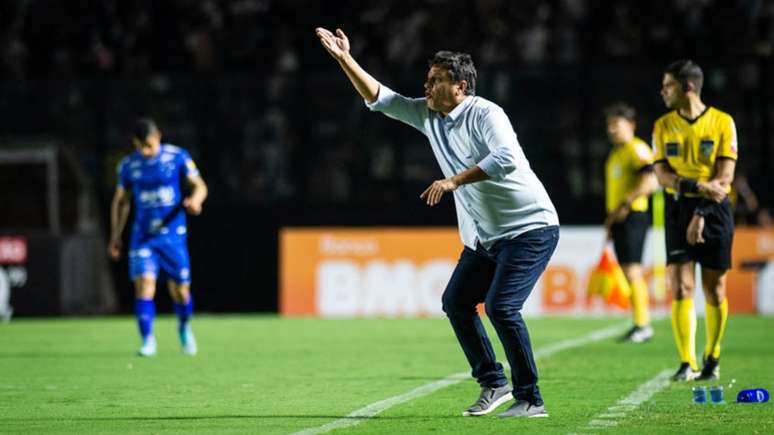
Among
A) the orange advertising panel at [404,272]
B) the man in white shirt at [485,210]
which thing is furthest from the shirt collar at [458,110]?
the orange advertising panel at [404,272]

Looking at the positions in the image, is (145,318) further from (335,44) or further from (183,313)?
(335,44)

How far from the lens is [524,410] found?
26.6 feet

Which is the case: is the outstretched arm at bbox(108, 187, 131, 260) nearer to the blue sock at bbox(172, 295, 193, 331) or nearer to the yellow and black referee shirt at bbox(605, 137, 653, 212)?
the blue sock at bbox(172, 295, 193, 331)

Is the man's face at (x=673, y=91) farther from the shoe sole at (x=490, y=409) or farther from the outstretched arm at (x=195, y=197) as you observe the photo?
the outstretched arm at (x=195, y=197)

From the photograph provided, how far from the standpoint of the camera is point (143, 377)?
11289mm

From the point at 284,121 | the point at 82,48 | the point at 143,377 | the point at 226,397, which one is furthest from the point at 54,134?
the point at 226,397

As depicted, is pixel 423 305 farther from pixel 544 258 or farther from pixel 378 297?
pixel 544 258

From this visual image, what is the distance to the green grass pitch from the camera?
8000 millimetres

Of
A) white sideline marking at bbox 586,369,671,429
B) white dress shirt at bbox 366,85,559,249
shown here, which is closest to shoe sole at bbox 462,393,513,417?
white sideline marking at bbox 586,369,671,429

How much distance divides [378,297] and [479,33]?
4.40 m

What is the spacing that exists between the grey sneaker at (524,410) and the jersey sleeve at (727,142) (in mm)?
2854

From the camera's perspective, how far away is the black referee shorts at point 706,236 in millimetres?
10219

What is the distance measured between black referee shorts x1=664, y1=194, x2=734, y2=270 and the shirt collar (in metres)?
2.91

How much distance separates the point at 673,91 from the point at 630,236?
5.32m
